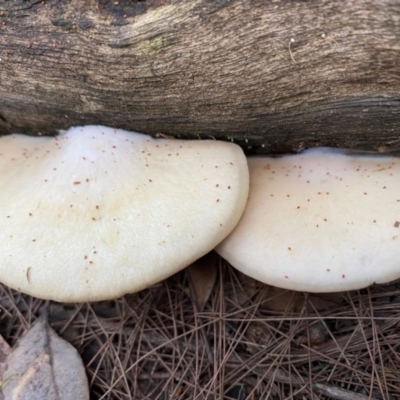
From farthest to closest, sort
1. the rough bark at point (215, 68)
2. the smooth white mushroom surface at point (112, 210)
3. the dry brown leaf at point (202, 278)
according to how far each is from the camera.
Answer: the dry brown leaf at point (202, 278)
the smooth white mushroom surface at point (112, 210)
the rough bark at point (215, 68)

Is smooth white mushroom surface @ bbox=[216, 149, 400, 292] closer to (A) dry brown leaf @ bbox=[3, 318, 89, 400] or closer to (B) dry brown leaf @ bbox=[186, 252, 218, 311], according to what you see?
(B) dry brown leaf @ bbox=[186, 252, 218, 311]

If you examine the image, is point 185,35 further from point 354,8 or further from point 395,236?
point 395,236

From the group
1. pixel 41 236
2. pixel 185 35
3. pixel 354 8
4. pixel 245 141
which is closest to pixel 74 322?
pixel 41 236

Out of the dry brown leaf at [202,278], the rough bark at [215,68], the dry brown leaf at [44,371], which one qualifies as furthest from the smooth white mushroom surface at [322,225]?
the dry brown leaf at [44,371]

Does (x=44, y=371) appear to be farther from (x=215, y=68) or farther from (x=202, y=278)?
(x=215, y=68)

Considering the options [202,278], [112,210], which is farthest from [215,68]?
[202,278]

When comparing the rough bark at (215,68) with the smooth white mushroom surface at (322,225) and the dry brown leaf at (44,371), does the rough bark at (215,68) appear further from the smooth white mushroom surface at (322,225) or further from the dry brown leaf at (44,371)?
the dry brown leaf at (44,371)
